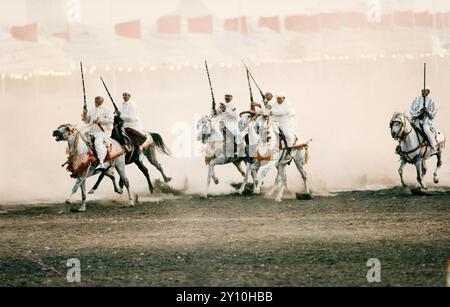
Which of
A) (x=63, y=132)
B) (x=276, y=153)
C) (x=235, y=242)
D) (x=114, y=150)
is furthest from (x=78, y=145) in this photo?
(x=235, y=242)

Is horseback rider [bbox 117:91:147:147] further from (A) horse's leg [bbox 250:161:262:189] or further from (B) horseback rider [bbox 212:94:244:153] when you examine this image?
(A) horse's leg [bbox 250:161:262:189]

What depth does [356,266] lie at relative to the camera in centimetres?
1256

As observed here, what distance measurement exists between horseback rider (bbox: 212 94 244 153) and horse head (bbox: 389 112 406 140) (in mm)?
3856

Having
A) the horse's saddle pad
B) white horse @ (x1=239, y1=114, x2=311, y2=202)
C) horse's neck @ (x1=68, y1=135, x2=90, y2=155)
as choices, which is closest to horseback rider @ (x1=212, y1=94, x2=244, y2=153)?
white horse @ (x1=239, y1=114, x2=311, y2=202)

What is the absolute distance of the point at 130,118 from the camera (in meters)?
21.1

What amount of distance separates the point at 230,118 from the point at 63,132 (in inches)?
193

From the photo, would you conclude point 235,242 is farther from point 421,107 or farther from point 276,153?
point 421,107

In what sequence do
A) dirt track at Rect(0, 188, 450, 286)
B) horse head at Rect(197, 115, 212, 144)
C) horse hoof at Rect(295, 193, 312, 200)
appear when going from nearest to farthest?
dirt track at Rect(0, 188, 450, 286) → horse hoof at Rect(295, 193, 312, 200) → horse head at Rect(197, 115, 212, 144)

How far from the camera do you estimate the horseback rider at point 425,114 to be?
67.9 feet

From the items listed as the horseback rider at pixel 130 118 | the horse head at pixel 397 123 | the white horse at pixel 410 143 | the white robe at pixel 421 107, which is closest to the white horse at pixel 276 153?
the horse head at pixel 397 123

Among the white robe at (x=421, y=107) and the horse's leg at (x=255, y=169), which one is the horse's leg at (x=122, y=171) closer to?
the horse's leg at (x=255, y=169)

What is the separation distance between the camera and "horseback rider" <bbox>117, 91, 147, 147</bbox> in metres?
21.0

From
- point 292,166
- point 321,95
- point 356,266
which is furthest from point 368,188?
point 321,95
